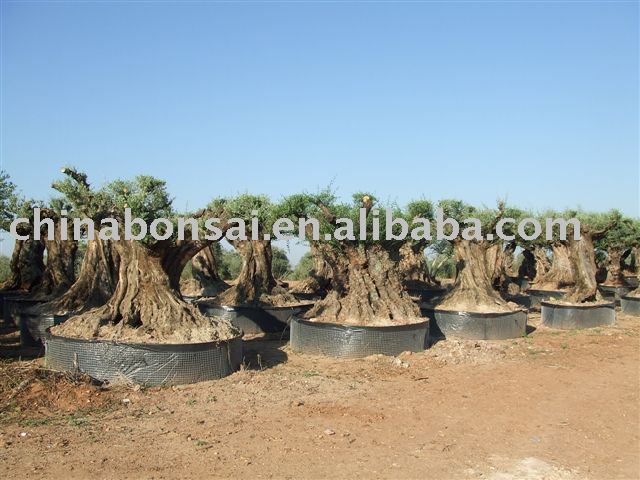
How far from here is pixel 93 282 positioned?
40.8 ft

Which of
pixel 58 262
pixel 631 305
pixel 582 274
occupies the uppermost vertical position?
pixel 58 262

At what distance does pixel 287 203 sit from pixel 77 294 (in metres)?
4.65

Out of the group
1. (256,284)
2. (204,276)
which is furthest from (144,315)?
(204,276)

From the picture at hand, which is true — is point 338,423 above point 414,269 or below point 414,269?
below

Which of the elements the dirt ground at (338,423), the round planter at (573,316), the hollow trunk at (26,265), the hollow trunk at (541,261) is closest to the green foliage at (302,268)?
the hollow trunk at (541,261)

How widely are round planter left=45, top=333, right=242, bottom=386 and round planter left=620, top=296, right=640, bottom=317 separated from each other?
14.9 metres

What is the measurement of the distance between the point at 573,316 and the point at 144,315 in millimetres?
10775

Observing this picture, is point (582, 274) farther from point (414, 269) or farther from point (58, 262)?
point (58, 262)

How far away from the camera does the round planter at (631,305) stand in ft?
60.3

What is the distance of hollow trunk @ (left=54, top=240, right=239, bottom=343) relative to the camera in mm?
8539

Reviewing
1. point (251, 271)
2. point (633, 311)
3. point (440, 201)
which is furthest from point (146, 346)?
point (633, 311)

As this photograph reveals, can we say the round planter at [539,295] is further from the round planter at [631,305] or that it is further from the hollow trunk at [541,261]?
the hollow trunk at [541,261]

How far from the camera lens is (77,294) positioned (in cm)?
1231

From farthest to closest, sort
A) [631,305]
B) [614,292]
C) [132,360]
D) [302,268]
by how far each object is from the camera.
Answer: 1. [302,268]
2. [614,292]
3. [631,305]
4. [132,360]
